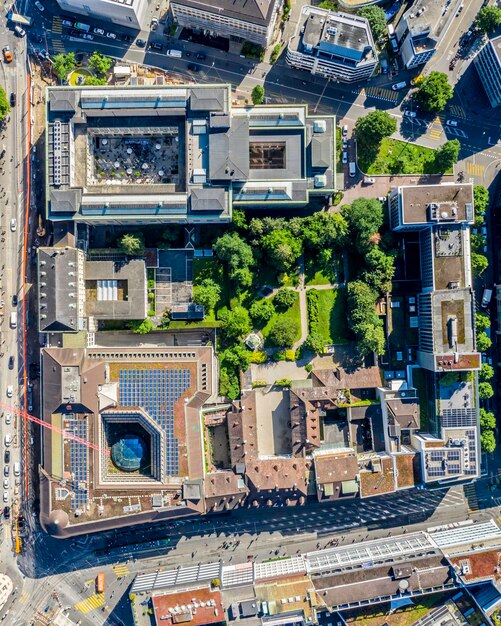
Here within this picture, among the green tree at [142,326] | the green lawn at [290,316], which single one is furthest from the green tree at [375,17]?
the green tree at [142,326]

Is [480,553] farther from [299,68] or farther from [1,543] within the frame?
[299,68]

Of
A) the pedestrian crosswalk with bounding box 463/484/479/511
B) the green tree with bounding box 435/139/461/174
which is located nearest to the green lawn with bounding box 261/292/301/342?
the green tree with bounding box 435/139/461/174

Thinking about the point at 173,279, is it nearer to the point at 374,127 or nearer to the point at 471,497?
the point at 374,127

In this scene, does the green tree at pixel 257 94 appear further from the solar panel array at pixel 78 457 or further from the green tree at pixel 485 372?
the solar panel array at pixel 78 457

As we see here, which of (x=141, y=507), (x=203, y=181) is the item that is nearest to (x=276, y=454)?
(x=141, y=507)

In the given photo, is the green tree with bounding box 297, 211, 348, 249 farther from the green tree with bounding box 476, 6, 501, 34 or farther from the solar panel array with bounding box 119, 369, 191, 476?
the green tree with bounding box 476, 6, 501, 34

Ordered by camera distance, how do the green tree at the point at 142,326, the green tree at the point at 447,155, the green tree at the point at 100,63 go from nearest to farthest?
the green tree at the point at 447,155
the green tree at the point at 100,63
the green tree at the point at 142,326
